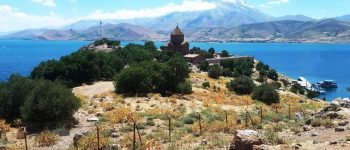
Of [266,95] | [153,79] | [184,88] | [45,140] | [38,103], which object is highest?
[38,103]

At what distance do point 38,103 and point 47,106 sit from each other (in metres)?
0.82

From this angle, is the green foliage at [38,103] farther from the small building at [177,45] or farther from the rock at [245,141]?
the small building at [177,45]

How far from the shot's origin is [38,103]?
2947cm

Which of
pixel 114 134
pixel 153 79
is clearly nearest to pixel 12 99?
pixel 114 134

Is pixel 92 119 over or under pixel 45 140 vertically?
under

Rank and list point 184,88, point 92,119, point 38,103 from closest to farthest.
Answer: point 38,103
point 92,119
point 184,88

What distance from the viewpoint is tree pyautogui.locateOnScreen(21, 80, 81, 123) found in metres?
29.1

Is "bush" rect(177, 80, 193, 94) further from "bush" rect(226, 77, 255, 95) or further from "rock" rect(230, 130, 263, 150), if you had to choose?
"rock" rect(230, 130, 263, 150)

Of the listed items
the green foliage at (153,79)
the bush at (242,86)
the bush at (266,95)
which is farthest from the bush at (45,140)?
the bush at (242,86)

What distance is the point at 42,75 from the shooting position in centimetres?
6556

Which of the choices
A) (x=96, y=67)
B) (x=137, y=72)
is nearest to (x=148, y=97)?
(x=137, y=72)

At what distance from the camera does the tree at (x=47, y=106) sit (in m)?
29.1

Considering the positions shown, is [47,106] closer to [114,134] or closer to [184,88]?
[114,134]

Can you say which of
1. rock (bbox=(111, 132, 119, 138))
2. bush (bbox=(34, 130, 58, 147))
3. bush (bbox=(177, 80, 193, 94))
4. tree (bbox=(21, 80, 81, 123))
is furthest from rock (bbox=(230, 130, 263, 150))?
bush (bbox=(177, 80, 193, 94))
